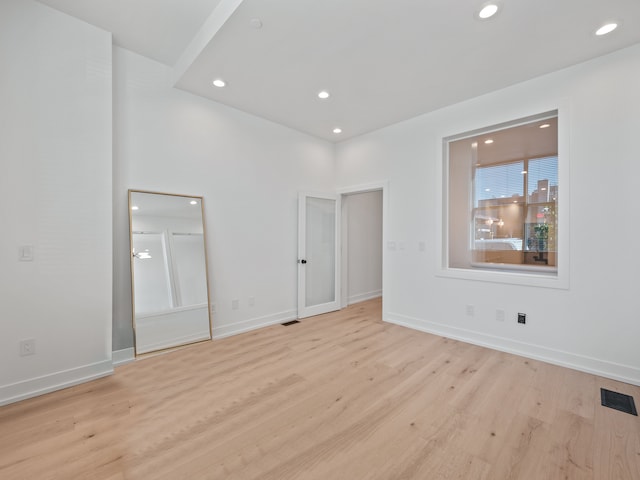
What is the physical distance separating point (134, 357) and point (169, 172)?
2030 mm

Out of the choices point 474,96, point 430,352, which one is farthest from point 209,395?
point 474,96

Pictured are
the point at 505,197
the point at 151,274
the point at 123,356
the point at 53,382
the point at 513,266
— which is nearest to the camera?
the point at 53,382

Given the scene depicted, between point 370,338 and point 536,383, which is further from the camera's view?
point 370,338

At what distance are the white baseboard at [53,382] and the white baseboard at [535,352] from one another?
3524 millimetres

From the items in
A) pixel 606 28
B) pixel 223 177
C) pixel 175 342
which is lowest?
pixel 175 342

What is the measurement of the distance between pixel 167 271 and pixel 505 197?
4.09m

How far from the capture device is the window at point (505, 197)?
9.89 feet

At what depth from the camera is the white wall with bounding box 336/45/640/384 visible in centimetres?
244

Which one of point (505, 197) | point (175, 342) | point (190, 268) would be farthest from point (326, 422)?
point (505, 197)

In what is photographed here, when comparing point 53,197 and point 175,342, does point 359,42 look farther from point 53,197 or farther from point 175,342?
point 175,342

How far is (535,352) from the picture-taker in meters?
2.88

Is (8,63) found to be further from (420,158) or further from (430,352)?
(430,352)

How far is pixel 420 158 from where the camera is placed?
3.83 m

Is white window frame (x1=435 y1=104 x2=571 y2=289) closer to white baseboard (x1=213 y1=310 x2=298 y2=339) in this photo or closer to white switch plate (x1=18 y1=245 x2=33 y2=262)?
white baseboard (x1=213 y1=310 x2=298 y2=339)
